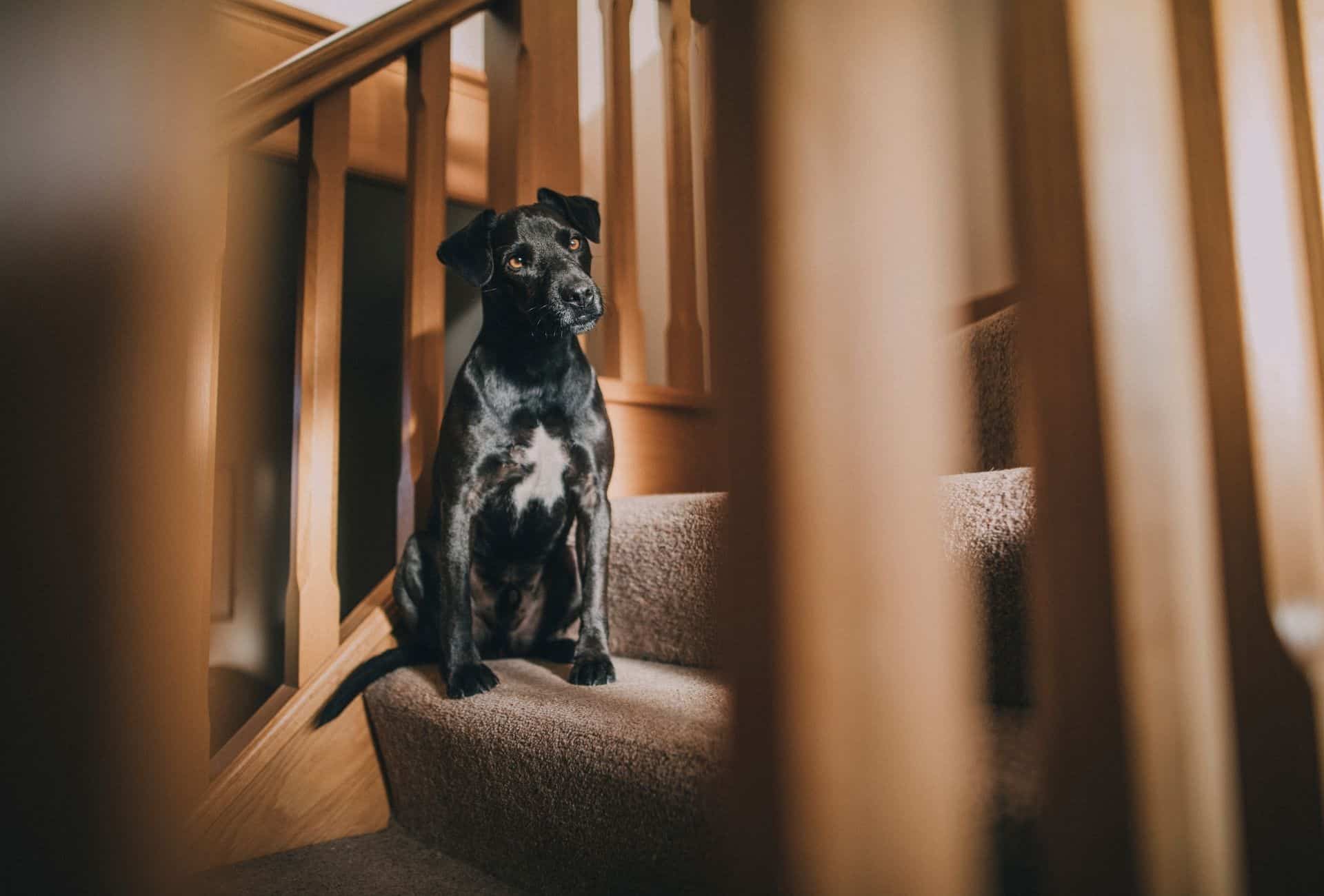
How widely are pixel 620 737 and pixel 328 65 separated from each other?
122cm

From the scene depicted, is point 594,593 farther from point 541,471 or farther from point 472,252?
point 472,252

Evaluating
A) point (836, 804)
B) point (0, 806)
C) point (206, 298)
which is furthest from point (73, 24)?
point (836, 804)

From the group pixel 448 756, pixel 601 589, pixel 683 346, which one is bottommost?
pixel 448 756

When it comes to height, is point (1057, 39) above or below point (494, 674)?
above

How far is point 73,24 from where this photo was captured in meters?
0.31

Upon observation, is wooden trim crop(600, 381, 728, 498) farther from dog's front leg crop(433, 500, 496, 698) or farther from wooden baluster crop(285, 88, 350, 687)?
wooden baluster crop(285, 88, 350, 687)

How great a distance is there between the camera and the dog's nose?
134 cm

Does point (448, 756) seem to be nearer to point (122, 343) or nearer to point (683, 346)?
point (122, 343)

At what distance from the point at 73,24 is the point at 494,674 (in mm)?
1062

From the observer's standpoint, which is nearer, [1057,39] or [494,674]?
[1057,39]

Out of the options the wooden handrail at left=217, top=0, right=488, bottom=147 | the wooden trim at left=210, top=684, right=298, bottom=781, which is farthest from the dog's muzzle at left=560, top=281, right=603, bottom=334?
the wooden trim at left=210, top=684, right=298, bottom=781

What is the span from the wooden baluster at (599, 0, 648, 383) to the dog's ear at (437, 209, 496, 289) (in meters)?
0.45

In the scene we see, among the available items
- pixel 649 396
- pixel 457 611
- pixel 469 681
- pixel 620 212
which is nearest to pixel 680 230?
pixel 620 212

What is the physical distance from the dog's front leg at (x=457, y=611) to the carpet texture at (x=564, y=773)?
0.11 feet
